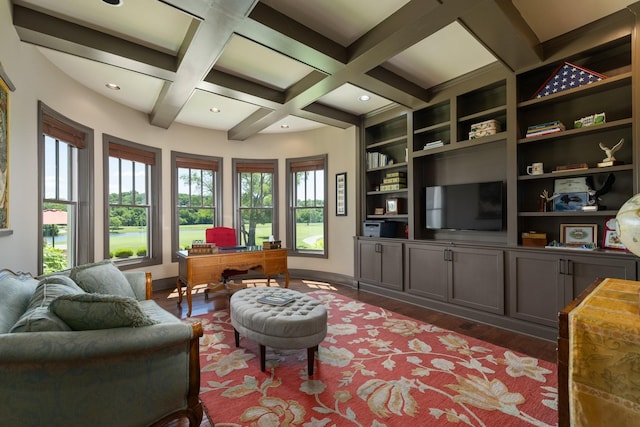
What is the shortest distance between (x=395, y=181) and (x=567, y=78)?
2.20 metres

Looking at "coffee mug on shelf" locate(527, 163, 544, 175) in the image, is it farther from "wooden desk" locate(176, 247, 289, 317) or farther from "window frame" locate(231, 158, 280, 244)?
"window frame" locate(231, 158, 280, 244)

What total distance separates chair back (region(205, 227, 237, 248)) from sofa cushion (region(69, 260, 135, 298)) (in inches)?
70.8

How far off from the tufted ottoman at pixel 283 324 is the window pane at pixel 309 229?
311 cm

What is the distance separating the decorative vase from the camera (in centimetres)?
100

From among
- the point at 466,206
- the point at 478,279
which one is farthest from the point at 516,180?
the point at 478,279

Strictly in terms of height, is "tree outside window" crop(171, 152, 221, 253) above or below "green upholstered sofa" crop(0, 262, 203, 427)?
above

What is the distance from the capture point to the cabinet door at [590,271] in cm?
238

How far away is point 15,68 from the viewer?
7.84ft

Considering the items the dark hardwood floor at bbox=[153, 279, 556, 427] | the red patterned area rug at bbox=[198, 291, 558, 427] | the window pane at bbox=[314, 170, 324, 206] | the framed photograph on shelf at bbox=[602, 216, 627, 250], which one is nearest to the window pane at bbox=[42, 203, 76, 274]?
the dark hardwood floor at bbox=[153, 279, 556, 427]

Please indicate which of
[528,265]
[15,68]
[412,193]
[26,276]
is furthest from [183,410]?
[412,193]

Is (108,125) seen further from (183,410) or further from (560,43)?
(560,43)

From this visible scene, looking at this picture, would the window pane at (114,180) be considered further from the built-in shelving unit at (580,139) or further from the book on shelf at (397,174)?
the built-in shelving unit at (580,139)

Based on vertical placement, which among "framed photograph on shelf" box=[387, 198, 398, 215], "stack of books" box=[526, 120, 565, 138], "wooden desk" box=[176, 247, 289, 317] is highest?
"stack of books" box=[526, 120, 565, 138]

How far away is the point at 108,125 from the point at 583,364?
5230mm
